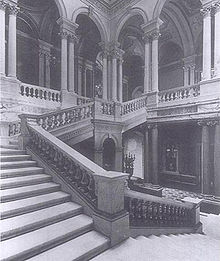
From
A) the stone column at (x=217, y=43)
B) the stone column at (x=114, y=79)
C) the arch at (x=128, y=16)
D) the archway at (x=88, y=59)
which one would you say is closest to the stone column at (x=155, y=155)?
the stone column at (x=217, y=43)

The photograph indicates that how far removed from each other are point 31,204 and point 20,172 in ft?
3.58

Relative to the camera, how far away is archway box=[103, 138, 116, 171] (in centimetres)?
898

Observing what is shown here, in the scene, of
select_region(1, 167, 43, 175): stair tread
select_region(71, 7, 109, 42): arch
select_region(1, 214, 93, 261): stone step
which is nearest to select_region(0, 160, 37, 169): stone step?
select_region(1, 167, 43, 175): stair tread

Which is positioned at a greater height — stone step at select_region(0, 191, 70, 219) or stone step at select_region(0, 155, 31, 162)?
stone step at select_region(0, 155, 31, 162)

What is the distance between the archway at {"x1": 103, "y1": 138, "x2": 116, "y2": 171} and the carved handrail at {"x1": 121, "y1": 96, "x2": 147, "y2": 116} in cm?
171

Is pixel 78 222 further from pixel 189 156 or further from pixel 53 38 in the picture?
pixel 53 38

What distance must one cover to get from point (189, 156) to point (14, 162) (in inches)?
346

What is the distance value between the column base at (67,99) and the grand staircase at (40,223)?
679 cm

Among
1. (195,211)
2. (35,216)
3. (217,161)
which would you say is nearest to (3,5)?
(35,216)

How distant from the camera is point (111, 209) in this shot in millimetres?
3316

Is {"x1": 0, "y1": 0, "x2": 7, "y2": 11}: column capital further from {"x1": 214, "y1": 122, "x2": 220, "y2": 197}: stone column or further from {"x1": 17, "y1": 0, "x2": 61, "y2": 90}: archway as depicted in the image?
{"x1": 214, "y1": 122, "x2": 220, "y2": 197}: stone column

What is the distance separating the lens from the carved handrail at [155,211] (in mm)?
3904

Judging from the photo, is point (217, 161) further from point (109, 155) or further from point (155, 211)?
point (155, 211)

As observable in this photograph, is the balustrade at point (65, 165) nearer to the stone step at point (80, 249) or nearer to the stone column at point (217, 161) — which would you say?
the stone step at point (80, 249)
